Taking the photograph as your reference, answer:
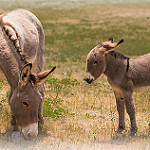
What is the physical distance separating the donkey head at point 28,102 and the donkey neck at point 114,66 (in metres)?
1.54

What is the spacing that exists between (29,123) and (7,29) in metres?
1.78

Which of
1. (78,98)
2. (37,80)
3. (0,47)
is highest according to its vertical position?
(0,47)

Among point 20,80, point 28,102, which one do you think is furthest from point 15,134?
point 20,80

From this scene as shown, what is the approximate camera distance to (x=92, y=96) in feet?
29.2

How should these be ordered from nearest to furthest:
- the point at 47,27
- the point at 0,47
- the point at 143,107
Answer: the point at 0,47 < the point at 143,107 < the point at 47,27

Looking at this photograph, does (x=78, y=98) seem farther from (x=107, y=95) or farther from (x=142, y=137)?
(x=142, y=137)

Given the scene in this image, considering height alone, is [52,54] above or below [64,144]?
below

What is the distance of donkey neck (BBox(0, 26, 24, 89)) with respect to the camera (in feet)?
16.8

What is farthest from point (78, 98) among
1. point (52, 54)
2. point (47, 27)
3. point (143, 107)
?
point (47, 27)

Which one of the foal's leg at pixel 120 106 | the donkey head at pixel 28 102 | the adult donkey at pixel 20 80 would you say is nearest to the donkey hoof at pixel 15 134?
the adult donkey at pixel 20 80

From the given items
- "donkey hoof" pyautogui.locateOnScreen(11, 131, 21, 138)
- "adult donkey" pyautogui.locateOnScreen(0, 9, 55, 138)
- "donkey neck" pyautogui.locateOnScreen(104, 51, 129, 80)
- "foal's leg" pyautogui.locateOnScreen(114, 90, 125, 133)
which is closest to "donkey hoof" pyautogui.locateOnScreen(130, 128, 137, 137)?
"foal's leg" pyautogui.locateOnScreen(114, 90, 125, 133)

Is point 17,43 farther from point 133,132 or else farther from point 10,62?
point 133,132

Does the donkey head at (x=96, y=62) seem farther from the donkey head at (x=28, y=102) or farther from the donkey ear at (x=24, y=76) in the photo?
the donkey ear at (x=24, y=76)

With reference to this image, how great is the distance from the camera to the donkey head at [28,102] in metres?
4.94
